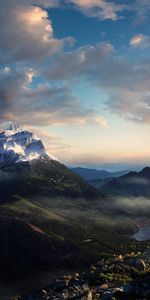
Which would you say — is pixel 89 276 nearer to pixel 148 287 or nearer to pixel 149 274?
pixel 149 274

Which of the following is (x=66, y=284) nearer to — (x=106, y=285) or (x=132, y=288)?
(x=106, y=285)

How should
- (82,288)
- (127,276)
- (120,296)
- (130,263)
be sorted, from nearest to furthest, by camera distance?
(120,296)
(82,288)
(127,276)
(130,263)

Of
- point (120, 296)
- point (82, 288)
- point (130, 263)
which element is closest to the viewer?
point (120, 296)

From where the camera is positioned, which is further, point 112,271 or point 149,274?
point 112,271

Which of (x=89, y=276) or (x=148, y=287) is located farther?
(x=89, y=276)

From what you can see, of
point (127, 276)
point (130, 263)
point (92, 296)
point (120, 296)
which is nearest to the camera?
point (120, 296)

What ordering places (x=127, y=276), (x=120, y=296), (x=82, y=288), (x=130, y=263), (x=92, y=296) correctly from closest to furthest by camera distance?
(x=120, y=296), (x=92, y=296), (x=82, y=288), (x=127, y=276), (x=130, y=263)

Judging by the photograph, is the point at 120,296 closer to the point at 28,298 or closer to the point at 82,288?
the point at 82,288

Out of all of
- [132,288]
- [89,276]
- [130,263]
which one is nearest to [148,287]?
[132,288]

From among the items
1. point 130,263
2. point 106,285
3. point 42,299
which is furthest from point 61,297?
point 130,263
